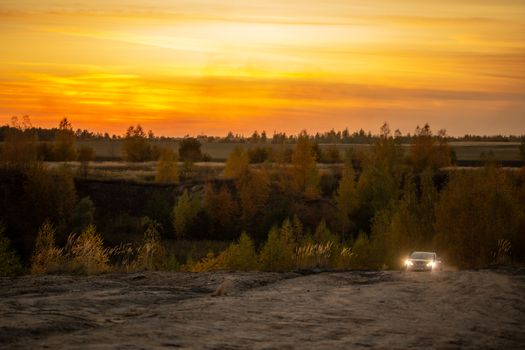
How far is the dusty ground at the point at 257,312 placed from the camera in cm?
1548

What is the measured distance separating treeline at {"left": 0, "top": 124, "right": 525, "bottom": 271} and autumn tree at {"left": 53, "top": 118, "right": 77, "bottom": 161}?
155ft

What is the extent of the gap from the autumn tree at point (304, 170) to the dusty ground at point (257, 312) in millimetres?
88430

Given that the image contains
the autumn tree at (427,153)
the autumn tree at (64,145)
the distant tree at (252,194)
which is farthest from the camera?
the autumn tree at (64,145)

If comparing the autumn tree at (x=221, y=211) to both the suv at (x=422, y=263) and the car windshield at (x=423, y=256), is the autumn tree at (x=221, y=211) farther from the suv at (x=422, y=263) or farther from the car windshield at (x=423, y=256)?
the suv at (x=422, y=263)

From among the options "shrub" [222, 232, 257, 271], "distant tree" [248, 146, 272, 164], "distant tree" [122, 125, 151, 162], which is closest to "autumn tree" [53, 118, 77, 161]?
"distant tree" [122, 125, 151, 162]

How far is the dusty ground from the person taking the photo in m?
15.5

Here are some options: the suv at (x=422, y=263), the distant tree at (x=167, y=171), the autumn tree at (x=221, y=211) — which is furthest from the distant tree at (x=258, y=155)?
the suv at (x=422, y=263)

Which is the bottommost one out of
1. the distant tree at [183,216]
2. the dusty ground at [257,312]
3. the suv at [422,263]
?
the distant tree at [183,216]

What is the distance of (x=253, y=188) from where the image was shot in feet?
337

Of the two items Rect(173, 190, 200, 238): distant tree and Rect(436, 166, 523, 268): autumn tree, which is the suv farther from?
Rect(173, 190, 200, 238): distant tree

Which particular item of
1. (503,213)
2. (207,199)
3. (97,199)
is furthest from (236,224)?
(503,213)

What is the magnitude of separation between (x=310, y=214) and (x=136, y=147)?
89.8m

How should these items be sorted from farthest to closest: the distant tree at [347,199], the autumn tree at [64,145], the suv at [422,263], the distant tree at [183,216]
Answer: the autumn tree at [64,145]
the distant tree at [347,199]
the distant tree at [183,216]
the suv at [422,263]

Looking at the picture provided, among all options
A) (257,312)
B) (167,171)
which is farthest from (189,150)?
(257,312)
